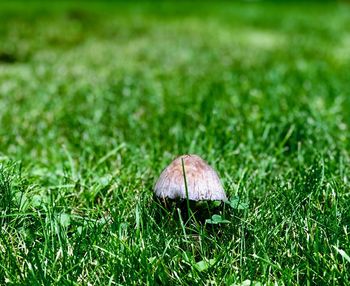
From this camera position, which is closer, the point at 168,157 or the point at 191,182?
the point at 191,182

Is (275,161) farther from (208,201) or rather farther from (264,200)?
(208,201)

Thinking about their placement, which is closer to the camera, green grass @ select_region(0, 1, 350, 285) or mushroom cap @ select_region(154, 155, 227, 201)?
green grass @ select_region(0, 1, 350, 285)

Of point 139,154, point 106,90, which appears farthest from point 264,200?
point 106,90

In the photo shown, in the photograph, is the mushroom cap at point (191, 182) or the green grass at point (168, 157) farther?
the mushroom cap at point (191, 182)

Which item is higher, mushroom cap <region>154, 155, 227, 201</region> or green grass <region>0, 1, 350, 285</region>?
mushroom cap <region>154, 155, 227, 201</region>

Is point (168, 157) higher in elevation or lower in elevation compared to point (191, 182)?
lower
